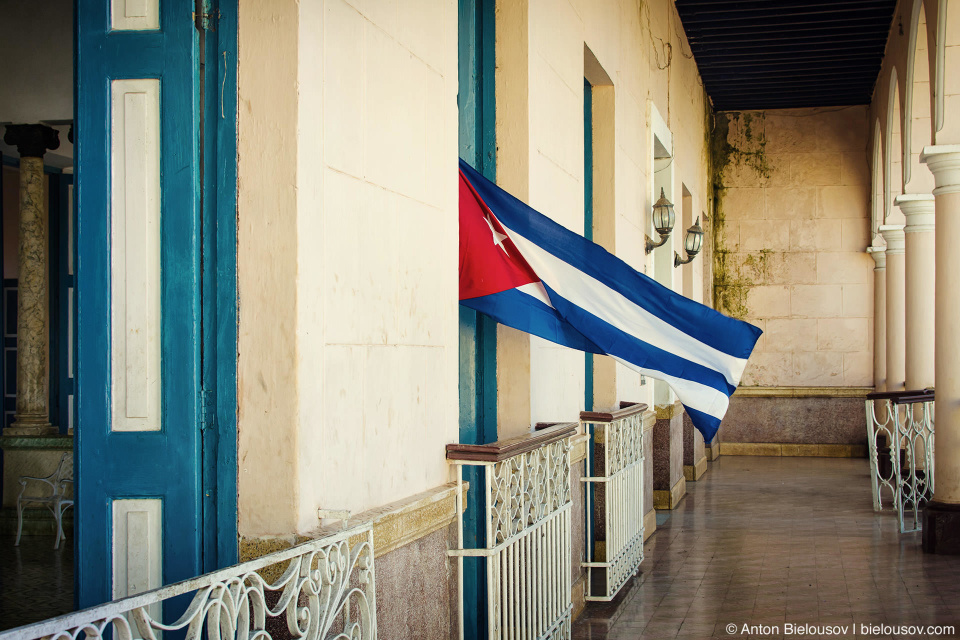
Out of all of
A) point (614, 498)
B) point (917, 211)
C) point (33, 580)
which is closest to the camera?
point (614, 498)

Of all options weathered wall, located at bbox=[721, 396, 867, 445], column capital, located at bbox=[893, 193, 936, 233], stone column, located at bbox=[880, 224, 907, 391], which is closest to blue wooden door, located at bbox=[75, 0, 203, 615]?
column capital, located at bbox=[893, 193, 936, 233]

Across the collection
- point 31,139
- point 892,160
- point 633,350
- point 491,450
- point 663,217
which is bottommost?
point 491,450

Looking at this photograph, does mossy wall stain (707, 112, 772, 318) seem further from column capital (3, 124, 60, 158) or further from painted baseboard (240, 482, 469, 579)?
painted baseboard (240, 482, 469, 579)

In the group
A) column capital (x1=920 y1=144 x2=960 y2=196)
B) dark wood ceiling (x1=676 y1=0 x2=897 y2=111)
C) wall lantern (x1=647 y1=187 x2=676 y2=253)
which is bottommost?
wall lantern (x1=647 y1=187 x2=676 y2=253)

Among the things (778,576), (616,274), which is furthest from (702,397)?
(778,576)

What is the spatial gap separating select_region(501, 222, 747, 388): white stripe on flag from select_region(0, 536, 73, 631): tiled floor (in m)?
3.07

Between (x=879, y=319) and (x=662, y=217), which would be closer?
(x=662, y=217)

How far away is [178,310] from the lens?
2.51 m

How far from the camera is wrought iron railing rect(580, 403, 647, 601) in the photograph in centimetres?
545

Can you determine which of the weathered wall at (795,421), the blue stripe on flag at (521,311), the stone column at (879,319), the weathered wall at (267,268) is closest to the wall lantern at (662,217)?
the blue stripe on flag at (521,311)

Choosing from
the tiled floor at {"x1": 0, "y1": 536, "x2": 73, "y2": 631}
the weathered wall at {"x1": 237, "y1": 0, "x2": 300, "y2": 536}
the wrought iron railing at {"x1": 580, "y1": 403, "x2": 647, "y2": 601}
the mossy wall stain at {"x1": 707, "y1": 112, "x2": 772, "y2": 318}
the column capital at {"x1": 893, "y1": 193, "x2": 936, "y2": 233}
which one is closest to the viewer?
the weathered wall at {"x1": 237, "y1": 0, "x2": 300, "y2": 536}

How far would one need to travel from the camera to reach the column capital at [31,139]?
7.60m

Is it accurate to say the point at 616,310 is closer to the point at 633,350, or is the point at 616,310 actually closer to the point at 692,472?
the point at 633,350

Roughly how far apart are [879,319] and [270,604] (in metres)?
13.3
